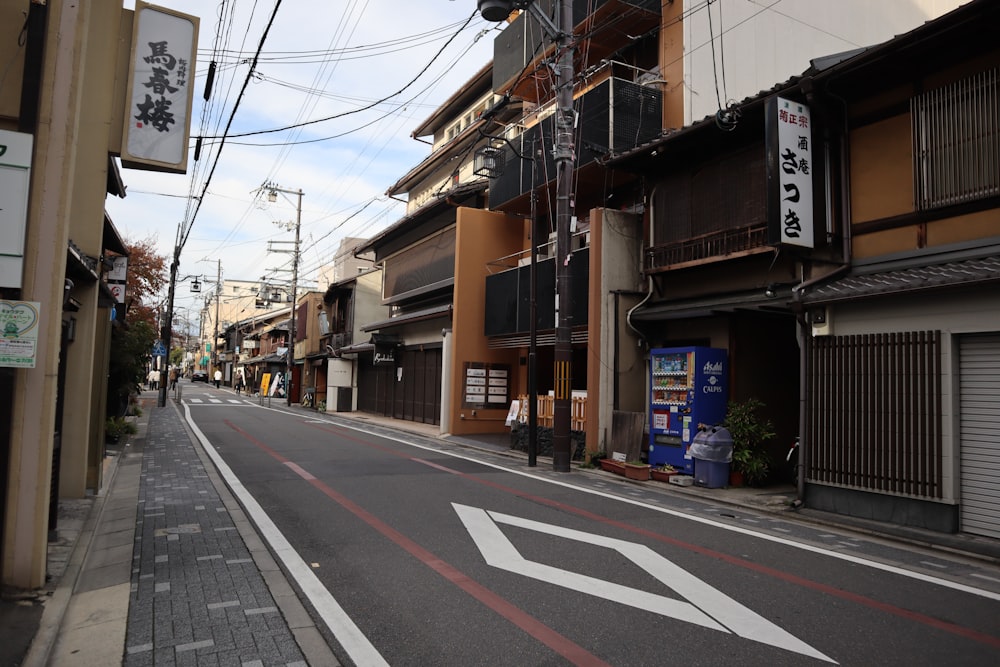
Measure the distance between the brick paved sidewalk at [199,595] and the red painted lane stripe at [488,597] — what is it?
1.47 m

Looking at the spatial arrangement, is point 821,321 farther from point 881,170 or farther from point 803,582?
point 803,582

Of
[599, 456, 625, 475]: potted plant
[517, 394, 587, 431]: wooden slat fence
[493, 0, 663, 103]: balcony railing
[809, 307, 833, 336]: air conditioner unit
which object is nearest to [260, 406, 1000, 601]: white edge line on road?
[599, 456, 625, 475]: potted plant

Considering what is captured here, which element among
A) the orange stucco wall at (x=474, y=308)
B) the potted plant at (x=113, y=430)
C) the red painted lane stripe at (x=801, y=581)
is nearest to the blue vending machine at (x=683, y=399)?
the red painted lane stripe at (x=801, y=581)

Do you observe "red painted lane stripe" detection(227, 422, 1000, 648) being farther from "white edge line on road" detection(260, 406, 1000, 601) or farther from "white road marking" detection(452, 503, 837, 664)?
"white edge line on road" detection(260, 406, 1000, 601)

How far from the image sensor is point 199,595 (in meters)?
5.49

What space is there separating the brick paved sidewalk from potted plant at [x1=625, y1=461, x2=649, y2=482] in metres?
7.33

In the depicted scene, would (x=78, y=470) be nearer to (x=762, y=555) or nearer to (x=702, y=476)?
(x=762, y=555)

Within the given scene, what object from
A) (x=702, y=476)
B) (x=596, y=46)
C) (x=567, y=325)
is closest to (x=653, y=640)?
(x=702, y=476)

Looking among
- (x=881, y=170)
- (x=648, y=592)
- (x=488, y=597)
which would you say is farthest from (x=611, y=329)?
(x=488, y=597)

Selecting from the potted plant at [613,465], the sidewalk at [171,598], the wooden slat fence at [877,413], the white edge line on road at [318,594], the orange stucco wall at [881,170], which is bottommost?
the sidewalk at [171,598]

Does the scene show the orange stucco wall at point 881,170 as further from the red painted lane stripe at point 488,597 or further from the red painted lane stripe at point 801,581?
the red painted lane stripe at point 488,597

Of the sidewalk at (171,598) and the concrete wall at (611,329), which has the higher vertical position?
the concrete wall at (611,329)

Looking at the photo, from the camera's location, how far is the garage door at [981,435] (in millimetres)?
7730

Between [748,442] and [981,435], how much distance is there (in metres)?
4.12
